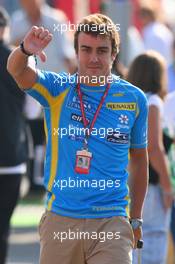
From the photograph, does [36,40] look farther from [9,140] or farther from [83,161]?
[9,140]

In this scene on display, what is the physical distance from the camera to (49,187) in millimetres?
5309

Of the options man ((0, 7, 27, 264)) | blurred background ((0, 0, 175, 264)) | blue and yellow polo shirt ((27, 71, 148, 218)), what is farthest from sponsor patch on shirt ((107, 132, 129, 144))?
blurred background ((0, 0, 175, 264))

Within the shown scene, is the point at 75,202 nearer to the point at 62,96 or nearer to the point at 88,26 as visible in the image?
the point at 62,96

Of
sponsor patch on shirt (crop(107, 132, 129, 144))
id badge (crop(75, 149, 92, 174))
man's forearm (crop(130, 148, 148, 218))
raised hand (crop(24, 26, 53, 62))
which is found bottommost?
man's forearm (crop(130, 148, 148, 218))

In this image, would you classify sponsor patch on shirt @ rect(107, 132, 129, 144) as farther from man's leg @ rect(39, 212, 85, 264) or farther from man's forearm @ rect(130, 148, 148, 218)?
man's leg @ rect(39, 212, 85, 264)

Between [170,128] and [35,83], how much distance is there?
2.21m

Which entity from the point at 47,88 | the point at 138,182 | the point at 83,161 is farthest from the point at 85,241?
the point at 47,88

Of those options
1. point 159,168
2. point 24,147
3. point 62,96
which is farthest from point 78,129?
point 24,147

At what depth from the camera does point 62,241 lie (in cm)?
→ 521

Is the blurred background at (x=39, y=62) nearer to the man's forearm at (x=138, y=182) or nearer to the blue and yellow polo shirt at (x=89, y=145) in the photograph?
the man's forearm at (x=138, y=182)

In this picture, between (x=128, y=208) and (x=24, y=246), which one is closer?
(x=128, y=208)

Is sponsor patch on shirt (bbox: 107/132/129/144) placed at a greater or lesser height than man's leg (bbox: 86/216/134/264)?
greater

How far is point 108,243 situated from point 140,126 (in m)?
0.67

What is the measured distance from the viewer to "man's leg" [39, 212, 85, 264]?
17.1 ft
